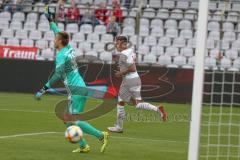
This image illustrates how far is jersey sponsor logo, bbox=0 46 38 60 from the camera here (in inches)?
1075

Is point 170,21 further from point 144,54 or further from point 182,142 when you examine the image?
point 182,142

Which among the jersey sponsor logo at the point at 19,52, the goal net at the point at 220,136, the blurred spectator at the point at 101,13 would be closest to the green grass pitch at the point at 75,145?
the goal net at the point at 220,136

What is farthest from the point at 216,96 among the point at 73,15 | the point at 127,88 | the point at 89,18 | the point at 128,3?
the point at 73,15

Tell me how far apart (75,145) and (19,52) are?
1424cm

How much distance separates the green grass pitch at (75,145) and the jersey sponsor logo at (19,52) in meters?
4.55

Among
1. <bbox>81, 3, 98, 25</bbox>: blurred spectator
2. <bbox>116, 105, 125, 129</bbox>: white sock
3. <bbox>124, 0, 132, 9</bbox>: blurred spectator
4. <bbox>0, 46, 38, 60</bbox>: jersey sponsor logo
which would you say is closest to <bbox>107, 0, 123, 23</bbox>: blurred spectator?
<bbox>81, 3, 98, 25</bbox>: blurred spectator

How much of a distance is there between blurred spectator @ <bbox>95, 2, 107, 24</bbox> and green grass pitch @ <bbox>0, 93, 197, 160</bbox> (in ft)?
21.6

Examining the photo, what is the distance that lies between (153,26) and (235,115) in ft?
29.3

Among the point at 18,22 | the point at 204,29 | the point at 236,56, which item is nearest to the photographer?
the point at 204,29

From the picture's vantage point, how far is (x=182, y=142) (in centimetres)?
1511

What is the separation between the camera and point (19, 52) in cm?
2742

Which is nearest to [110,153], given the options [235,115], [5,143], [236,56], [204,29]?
[5,143]

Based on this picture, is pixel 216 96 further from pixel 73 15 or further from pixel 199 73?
pixel 199 73

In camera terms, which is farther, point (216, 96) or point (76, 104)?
point (216, 96)
